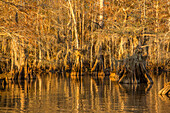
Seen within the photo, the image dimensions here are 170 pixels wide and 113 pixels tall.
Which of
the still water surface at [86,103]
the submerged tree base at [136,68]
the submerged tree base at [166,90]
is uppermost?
the submerged tree base at [136,68]

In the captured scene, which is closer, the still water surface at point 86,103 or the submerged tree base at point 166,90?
the still water surface at point 86,103

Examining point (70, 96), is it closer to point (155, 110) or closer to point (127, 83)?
point (155, 110)

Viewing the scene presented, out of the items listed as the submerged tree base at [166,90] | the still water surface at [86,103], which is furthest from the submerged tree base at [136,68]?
the submerged tree base at [166,90]

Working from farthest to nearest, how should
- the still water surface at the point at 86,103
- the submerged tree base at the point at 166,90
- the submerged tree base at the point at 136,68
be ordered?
the submerged tree base at the point at 136,68 → the submerged tree base at the point at 166,90 → the still water surface at the point at 86,103

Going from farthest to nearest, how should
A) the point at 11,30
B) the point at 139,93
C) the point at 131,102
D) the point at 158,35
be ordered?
the point at 158,35 → the point at 139,93 → the point at 11,30 → the point at 131,102

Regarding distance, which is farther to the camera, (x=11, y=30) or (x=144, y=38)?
(x=144, y=38)

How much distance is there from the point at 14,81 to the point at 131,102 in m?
13.4

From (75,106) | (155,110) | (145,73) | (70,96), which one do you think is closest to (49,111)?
(75,106)

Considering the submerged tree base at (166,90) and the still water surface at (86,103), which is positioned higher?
the submerged tree base at (166,90)

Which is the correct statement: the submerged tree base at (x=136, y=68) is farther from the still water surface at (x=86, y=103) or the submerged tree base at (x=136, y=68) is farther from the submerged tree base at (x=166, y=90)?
the submerged tree base at (x=166, y=90)

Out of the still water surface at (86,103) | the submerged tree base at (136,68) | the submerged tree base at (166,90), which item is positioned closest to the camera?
the still water surface at (86,103)

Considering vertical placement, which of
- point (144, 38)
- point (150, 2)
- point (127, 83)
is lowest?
point (127, 83)

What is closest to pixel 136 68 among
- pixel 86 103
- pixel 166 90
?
pixel 166 90

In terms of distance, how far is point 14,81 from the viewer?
28.0 m
